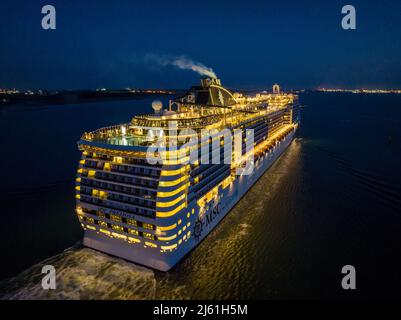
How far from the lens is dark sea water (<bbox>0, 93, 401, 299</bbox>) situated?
24188 millimetres

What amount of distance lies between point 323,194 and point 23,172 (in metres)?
54.0

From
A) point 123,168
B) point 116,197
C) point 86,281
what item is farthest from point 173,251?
point 123,168

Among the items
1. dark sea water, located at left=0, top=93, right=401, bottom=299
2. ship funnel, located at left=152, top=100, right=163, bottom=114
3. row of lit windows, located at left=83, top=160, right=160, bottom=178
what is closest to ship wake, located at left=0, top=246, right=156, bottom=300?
dark sea water, located at left=0, top=93, right=401, bottom=299

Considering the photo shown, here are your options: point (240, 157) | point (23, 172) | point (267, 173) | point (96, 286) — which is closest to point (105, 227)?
point (96, 286)

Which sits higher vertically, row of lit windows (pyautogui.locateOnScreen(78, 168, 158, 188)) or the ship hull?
row of lit windows (pyautogui.locateOnScreen(78, 168, 158, 188))

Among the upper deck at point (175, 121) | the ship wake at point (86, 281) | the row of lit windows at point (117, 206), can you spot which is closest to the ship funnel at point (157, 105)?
the upper deck at point (175, 121)

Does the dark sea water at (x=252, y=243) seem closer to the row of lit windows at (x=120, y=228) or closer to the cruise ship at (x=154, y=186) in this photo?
the cruise ship at (x=154, y=186)

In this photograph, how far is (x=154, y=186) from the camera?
2425 cm

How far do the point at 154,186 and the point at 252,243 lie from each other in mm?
14378

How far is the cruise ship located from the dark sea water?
186cm

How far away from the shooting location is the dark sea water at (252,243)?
24.2 metres

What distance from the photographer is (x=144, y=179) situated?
80.8ft

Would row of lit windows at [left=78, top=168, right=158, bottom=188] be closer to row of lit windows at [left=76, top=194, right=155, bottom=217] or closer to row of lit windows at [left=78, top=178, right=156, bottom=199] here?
row of lit windows at [left=78, top=178, right=156, bottom=199]
